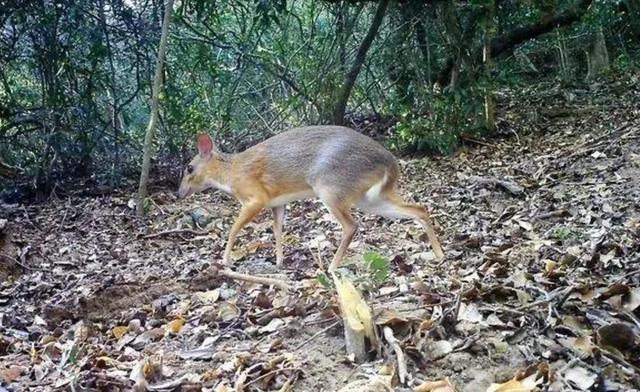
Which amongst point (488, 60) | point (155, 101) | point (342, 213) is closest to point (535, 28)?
point (488, 60)

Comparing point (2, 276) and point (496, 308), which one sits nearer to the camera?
point (496, 308)

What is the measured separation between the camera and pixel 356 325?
2988 millimetres

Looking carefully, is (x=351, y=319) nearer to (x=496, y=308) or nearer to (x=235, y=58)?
(x=496, y=308)

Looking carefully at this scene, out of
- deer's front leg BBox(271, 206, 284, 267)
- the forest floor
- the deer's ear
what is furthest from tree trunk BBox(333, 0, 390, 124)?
deer's front leg BBox(271, 206, 284, 267)

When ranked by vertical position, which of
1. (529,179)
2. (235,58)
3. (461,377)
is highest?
(235,58)

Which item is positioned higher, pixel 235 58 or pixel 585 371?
pixel 235 58

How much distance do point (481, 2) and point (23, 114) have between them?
5053 millimetres

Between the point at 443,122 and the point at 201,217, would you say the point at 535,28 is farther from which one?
the point at 201,217

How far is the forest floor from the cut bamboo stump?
0.18ft

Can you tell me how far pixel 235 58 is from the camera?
9.27 meters

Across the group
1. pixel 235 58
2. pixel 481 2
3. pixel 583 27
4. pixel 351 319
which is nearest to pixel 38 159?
pixel 235 58

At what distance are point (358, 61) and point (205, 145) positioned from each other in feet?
11.9

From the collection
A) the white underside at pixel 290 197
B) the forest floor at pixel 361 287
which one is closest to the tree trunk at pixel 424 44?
the forest floor at pixel 361 287

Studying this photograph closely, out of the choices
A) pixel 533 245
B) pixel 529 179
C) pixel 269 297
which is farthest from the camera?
pixel 529 179
